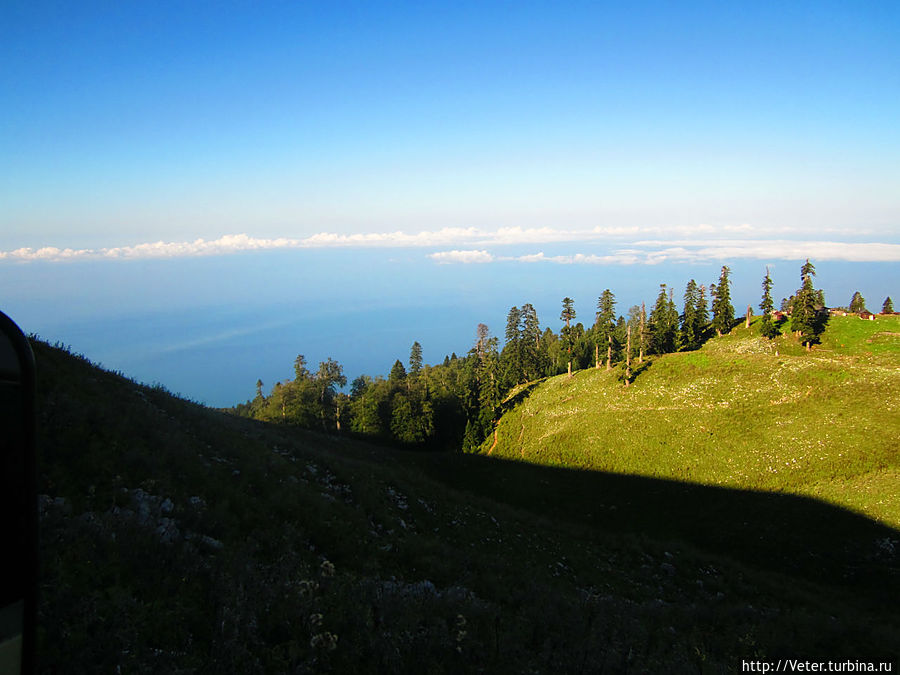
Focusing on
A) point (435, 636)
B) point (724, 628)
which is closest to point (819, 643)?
point (724, 628)

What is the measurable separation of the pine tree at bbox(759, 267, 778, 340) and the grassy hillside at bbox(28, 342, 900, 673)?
158ft

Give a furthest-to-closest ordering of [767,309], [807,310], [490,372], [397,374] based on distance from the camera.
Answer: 1. [397,374]
2. [490,372]
3. [767,309]
4. [807,310]

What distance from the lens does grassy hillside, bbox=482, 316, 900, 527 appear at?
37.3m

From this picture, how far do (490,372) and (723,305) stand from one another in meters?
40.1

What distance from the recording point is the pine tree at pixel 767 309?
6374cm

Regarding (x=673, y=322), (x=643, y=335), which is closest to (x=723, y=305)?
(x=673, y=322)

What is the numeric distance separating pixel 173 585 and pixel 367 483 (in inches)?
534

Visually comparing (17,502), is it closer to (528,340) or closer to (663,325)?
(663,325)

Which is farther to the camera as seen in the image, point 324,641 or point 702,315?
point 702,315

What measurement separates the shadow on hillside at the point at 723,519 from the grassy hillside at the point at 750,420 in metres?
2.19

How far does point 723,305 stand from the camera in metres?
72.5

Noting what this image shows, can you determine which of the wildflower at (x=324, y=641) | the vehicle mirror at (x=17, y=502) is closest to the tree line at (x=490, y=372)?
the wildflower at (x=324, y=641)

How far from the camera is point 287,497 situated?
13.7 metres

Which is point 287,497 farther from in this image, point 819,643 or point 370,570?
point 819,643
